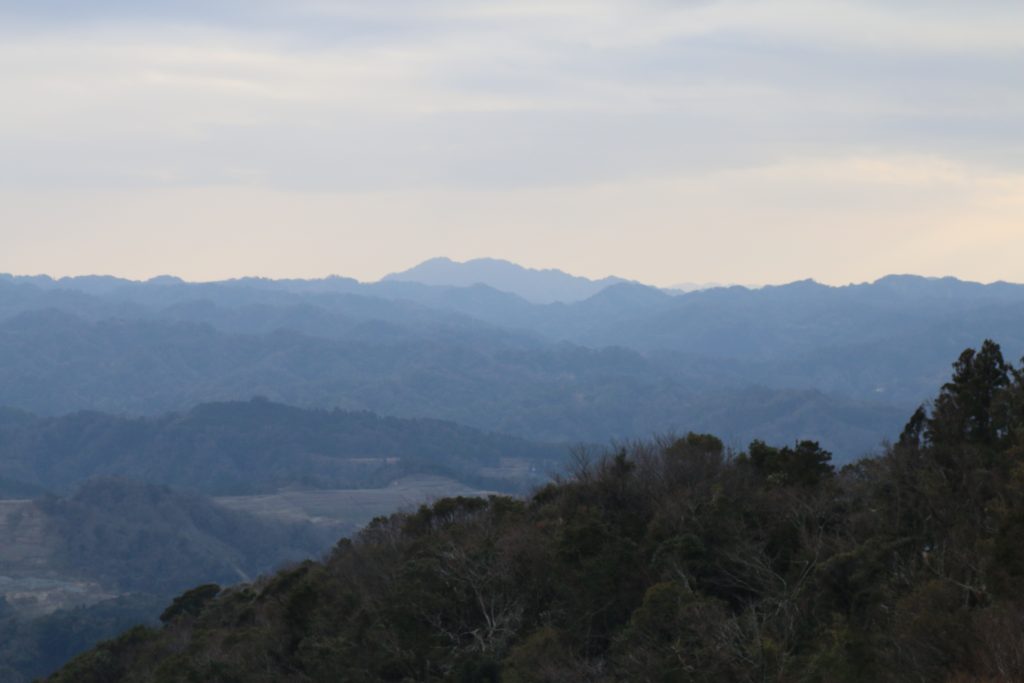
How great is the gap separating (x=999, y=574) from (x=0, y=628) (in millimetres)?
146237

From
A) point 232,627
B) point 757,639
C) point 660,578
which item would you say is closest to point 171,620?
point 232,627

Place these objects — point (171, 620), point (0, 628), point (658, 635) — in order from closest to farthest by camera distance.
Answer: point (658, 635) → point (171, 620) → point (0, 628)

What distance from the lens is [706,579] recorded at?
33.6 meters

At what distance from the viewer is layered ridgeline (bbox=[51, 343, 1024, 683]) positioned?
25109mm

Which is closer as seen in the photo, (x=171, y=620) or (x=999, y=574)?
(x=999, y=574)

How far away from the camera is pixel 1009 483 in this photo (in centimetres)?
2677

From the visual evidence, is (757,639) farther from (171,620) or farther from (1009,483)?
(171,620)

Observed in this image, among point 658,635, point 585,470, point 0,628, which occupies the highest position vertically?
point 585,470

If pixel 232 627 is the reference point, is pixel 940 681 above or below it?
above

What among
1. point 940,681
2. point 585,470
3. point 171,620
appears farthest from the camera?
point 171,620

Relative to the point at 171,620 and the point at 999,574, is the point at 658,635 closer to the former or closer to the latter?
the point at 999,574

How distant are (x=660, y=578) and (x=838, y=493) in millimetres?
6521

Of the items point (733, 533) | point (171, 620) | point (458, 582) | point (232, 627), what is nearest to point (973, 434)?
point (733, 533)

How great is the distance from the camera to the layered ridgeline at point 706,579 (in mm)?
25109
